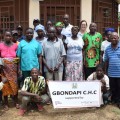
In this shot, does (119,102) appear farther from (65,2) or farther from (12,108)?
(65,2)

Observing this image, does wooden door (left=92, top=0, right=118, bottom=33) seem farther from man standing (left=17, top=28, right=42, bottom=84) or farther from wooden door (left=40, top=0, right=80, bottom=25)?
man standing (left=17, top=28, right=42, bottom=84)

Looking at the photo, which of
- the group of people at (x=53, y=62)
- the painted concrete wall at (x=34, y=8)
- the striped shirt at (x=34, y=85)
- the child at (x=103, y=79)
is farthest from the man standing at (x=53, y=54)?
the painted concrete wall at (x=34, y=8)

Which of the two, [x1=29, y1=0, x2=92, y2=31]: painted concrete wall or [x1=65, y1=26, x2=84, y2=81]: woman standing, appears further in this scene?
[x1=29, y1=0, x2=92, y2=31]: painted concrete wall

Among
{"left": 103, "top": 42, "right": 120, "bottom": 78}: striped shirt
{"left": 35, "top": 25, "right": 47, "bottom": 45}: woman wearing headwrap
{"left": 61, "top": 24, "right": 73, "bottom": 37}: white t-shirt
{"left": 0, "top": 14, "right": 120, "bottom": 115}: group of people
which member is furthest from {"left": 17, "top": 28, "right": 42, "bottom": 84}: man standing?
{"left": 103, "top": 42, "right": 120, "bottom": 78}: striped shirt

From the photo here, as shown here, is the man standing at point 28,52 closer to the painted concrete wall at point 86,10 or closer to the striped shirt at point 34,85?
the striped shirt at point 34,85

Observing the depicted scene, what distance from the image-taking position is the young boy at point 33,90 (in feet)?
19.7

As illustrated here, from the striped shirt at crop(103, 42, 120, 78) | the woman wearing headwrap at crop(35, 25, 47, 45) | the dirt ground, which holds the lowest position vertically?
Result: the dirt ground

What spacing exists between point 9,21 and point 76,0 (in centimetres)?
248

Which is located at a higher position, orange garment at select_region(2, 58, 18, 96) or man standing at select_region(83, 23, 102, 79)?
man standing at select_region(83, 23, 102, 79)

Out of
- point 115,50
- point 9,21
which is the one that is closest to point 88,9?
point 9,21

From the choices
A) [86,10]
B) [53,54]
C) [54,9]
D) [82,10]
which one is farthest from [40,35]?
[86,10]

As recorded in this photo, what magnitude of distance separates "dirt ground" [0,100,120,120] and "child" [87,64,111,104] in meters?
0.22

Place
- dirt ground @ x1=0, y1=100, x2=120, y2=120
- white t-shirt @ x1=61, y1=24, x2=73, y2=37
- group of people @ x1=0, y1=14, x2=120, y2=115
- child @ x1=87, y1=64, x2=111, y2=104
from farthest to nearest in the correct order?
1. white t-shirt @ x1=61, y1=24, x2=73, y2=37
2. child @ x1=87, y1=64, x2=111, y2=104
3. group of people @ x1=0, y1=14, x2=120, y2=115
4. dirt ground @ x1=0, y1=100, x2=120, y2=120

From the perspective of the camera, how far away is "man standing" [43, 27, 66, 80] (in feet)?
20.8
